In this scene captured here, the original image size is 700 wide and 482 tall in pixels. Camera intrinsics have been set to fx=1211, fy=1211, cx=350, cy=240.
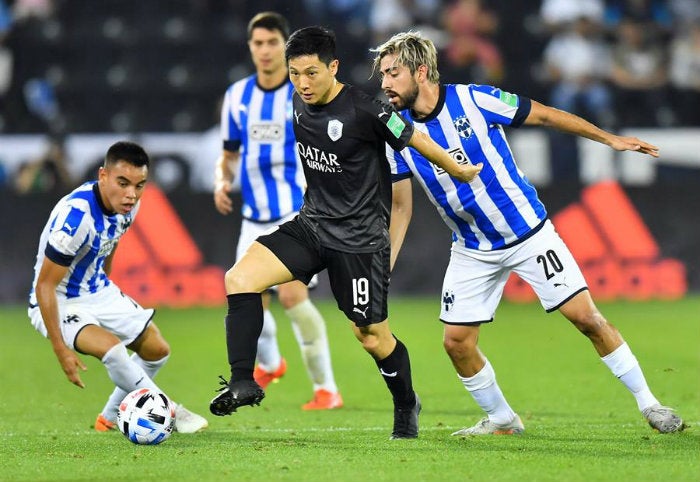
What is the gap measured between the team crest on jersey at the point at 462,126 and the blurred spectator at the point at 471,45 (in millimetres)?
10731

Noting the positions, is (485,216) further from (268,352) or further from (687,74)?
(687,74)

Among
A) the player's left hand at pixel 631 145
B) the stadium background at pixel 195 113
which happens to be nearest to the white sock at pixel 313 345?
the player's left hand at pixel 631 145

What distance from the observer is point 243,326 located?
6383 millimetres

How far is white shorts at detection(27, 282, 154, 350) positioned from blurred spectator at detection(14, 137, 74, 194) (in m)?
7.73

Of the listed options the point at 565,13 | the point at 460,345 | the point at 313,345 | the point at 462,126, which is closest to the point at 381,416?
the point at 313,345

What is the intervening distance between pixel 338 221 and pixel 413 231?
812cm

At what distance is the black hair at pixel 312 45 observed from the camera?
6.33 metres

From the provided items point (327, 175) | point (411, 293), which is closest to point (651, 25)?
point (411, 293)

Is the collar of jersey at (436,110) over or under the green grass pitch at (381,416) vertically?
over

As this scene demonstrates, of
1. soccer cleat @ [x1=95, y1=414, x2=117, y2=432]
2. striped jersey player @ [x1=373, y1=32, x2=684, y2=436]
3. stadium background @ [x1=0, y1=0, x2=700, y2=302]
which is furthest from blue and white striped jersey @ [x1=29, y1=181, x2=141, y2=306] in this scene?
stadium background @ [x1=0, y1=0, x2=700, y2=302]

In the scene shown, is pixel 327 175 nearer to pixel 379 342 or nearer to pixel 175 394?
pixel 379 342

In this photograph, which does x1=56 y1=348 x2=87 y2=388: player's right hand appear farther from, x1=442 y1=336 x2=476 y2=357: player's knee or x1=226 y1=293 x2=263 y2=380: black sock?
x1=442 y1=336 x2=476 y2=357: player's knee

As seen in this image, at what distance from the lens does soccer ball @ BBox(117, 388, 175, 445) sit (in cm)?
656

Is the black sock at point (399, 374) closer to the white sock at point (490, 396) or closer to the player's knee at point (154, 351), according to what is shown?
the white sock at point (490, 396)
